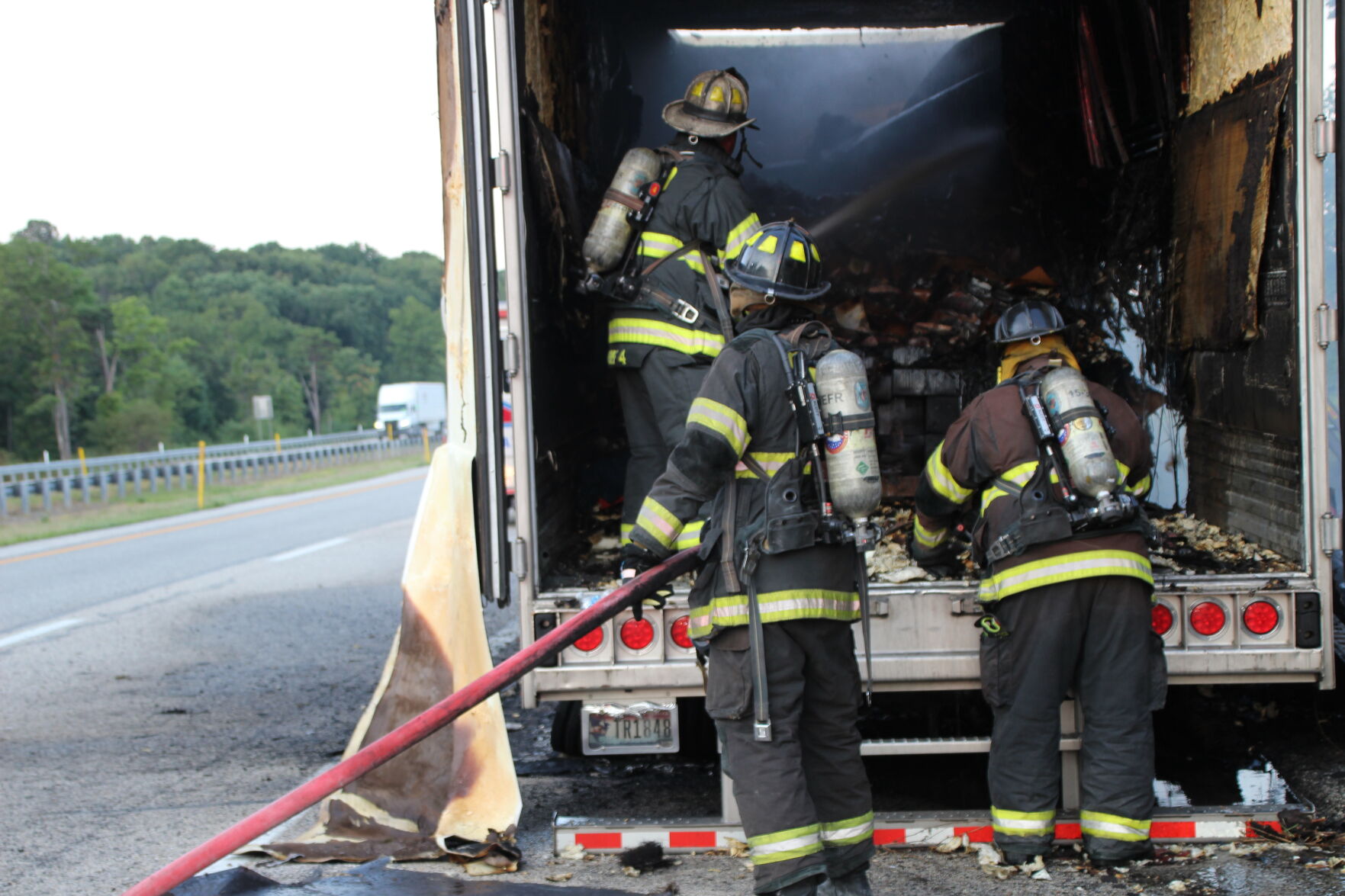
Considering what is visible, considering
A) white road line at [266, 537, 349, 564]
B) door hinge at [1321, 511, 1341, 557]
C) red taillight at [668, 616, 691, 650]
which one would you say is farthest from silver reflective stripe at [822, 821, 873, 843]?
white road line at [266, 537, 349, 564]

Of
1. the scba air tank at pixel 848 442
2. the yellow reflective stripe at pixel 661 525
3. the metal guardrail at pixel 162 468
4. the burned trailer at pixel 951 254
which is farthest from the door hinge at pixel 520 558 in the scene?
the metal guardrail at pixel 162 468

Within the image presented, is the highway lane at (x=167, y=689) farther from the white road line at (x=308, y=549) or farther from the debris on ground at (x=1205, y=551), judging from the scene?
the debris on ground at (x=1205, y=551)

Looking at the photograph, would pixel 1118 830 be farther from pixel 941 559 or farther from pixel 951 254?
pixel 951 254

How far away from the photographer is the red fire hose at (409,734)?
9.09 ft

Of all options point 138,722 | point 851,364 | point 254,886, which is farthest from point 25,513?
point 851,364

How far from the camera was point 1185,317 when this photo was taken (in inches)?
203

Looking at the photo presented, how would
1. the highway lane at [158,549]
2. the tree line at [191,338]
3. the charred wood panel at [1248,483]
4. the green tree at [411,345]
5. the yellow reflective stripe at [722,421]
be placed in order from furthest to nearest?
1. the green tree at [411,345]
2. the tree line at [191,338]
3. the highway lane at [158,549]
4. the charred wood panel at [1248,483]
5. the yellow reflective stripe at [722,421]

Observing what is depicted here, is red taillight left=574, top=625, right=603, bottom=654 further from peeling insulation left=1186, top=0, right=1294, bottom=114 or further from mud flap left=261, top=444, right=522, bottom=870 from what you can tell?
peeling insulation left=1186, top=0, right=1294, bottom=114

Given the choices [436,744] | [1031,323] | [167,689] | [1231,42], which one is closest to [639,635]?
[436,744]

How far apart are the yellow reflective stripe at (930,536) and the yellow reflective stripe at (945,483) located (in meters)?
0.16

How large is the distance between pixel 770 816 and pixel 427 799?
52.0 inches

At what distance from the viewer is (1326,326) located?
3549mm

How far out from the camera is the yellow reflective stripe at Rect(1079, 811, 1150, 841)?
3.59 m

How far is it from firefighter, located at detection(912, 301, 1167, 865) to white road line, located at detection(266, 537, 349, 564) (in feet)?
32.4
